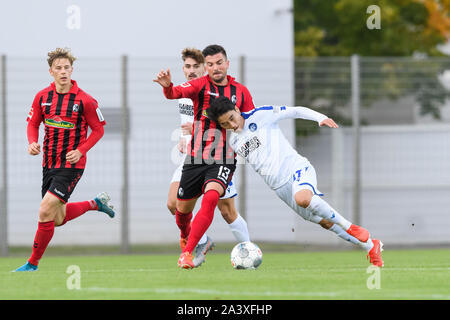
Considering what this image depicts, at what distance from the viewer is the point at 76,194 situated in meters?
13.5

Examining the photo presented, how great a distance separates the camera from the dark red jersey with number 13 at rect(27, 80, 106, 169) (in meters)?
8.98

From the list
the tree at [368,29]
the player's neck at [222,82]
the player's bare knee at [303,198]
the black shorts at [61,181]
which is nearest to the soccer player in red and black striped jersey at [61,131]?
the black shorts at [61,181]

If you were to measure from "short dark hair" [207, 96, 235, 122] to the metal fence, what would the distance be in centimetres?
509

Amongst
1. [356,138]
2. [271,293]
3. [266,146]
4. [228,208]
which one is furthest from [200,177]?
[356,138]

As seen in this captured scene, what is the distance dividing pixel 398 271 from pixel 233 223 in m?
1.89

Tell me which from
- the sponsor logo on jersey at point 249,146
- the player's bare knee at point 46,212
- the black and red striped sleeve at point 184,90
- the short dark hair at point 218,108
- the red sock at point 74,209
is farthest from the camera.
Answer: the red sock at point 74,209

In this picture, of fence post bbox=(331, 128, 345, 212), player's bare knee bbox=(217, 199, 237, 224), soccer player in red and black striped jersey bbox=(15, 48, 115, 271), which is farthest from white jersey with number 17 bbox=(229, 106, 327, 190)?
fence post bbox=(331, 128, 345, 212)

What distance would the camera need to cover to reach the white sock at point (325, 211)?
823 centimetres

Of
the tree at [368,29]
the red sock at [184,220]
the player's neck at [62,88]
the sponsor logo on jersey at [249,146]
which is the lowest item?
the red sock at [184,220]

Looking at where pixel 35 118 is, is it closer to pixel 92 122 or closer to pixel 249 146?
pixel 92 122

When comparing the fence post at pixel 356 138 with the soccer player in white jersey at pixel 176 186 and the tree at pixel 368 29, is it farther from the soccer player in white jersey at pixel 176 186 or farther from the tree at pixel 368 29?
the tree at pixel 368 29

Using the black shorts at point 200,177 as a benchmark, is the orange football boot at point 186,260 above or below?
below

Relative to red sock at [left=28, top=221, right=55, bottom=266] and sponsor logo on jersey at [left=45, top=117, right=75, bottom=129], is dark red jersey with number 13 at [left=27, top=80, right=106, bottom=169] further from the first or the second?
red sock at [left=28, top=221, right=55, bottom=266]

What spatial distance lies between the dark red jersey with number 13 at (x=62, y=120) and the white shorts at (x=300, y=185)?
1.94 meters
